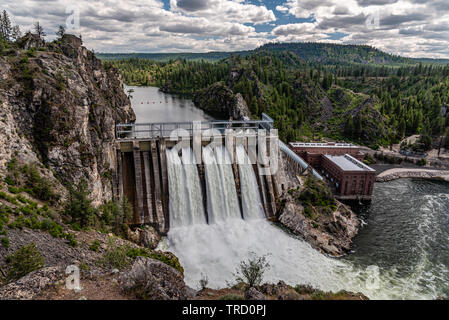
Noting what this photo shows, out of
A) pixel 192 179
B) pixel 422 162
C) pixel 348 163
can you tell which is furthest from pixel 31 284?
pixel 422 162

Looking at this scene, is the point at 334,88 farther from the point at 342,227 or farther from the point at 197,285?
the point at 197,285

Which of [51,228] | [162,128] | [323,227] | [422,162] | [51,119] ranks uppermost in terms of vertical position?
[51,119]

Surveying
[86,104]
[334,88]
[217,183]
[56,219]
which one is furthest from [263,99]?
[56,219]

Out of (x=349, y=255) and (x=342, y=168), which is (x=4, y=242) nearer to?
(x=349, y=255)

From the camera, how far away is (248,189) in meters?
48.5

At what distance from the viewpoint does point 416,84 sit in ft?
549

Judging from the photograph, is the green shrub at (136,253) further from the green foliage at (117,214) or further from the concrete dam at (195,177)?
Result: the concrete dam at (195,177)

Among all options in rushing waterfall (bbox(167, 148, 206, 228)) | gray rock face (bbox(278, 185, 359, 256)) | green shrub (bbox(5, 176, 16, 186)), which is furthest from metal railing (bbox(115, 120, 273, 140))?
green shrub (bbox(5, 176, 16, 186))

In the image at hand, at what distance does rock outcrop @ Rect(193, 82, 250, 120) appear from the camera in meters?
114

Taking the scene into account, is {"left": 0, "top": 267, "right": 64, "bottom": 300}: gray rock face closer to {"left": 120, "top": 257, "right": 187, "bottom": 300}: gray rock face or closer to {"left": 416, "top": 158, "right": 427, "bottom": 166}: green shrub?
{"left": 120, "top": 257, "right": 187, "bottom": 300}: gray rock face

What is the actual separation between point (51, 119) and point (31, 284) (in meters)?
20.2

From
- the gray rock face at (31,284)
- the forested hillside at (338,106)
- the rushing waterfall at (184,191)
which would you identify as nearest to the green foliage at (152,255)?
the gray rock face at (31,284)

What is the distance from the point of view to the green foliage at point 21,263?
17922 millimetres

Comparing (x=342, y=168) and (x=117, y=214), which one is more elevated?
(x=117, y=214)
